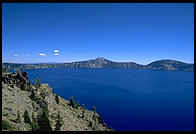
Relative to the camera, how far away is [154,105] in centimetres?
5456

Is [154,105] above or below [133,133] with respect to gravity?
below

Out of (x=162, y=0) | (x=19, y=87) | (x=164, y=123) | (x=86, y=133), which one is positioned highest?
(x=162, y=0)

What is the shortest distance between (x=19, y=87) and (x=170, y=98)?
48496 mm

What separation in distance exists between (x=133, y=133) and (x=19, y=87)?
35.8 meters

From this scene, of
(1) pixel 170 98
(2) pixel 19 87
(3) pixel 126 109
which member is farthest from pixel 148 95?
(2) pixel 19 87

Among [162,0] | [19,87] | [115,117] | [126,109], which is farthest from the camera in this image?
[126,109]

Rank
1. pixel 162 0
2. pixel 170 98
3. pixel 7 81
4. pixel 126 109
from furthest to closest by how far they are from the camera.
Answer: pixel 170 98
pixel 126 109
pixel 7 81
pixel 162 0

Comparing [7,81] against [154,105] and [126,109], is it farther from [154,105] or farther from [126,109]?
[154,105]

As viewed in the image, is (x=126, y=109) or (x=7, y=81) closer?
(x=7, y=81)

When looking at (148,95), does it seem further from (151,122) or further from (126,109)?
(151,122)

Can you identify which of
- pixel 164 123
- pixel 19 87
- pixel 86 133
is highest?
pixel 86 133

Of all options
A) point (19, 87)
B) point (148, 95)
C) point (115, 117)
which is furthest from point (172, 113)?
point (19, 87)

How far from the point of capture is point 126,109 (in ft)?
168

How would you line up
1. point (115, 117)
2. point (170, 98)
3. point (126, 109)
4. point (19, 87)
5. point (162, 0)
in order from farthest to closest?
1. point (170, 98)
2. point (126, 109)
3. point (115, 117)
4. point (19, 87)
5. point (162, 0)
